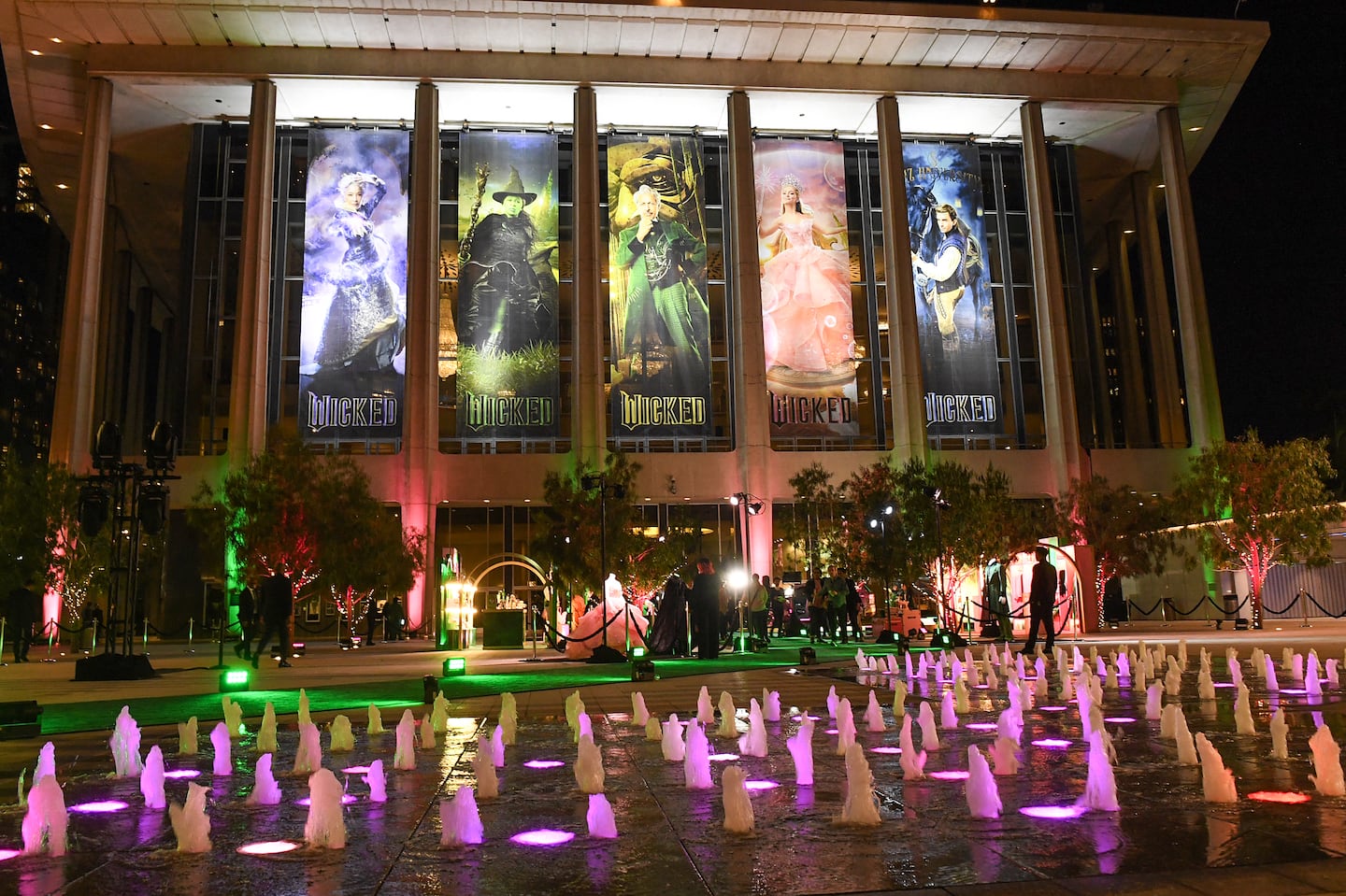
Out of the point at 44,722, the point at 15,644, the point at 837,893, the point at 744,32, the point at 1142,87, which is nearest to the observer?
the point at 837,893

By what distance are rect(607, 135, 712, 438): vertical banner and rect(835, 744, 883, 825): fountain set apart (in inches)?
1342

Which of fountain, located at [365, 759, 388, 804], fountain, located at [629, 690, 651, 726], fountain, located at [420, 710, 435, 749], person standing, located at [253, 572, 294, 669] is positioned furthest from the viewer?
person standing, located at [253, 572, 294, 669]

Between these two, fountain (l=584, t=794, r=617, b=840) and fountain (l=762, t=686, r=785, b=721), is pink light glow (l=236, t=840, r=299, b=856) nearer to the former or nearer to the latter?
fountain (l=584, t=794, r=617, b=840)

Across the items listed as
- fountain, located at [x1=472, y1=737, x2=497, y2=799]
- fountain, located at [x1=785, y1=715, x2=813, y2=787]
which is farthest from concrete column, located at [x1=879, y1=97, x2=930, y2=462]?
fountain, located at [x1=472, y1=737, x2=497, y2=799]

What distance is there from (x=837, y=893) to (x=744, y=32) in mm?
42739

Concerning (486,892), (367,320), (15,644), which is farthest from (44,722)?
(367,320)

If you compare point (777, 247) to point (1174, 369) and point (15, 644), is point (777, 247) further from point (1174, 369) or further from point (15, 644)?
point (15, 644)

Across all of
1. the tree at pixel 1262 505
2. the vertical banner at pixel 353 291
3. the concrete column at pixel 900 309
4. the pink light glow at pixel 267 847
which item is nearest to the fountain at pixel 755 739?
the pink light glow at pixel 267 847

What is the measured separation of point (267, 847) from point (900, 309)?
4018 cm

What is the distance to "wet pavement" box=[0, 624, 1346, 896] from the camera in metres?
3.53

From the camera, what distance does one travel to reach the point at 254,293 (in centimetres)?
4016

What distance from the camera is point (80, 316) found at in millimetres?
38938

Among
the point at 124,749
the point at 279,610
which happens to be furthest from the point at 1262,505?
the point at 124,749


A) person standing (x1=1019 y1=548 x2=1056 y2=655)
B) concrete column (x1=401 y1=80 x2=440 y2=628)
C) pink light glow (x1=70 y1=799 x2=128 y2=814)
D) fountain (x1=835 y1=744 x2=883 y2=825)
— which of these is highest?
concrete column (x1=401 y1=80 x2=440 y2=628)
